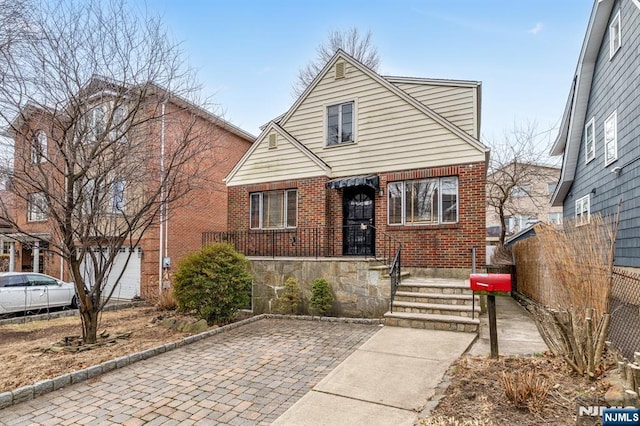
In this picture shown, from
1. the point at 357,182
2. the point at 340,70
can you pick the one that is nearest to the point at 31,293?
the point at 357,182

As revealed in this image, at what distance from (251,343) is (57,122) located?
5306 millimetres

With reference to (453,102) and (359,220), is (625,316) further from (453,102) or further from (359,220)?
(453,102)

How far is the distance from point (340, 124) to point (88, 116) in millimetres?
7072

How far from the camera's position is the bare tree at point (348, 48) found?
21828 mm

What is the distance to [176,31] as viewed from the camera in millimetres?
7348

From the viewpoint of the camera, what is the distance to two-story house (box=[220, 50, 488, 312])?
31.3ft

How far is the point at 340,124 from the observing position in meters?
11.5

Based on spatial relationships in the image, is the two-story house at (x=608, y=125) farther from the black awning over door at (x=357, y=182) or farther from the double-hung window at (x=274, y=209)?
the double-hung window at (x=274, y=209)

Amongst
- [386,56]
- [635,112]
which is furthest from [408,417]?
[386,56]

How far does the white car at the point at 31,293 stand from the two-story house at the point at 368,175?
5.92 meters

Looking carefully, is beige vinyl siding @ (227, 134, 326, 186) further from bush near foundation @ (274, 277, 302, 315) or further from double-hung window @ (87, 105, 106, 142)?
double-hung window @ (87, 105, 106, 142)

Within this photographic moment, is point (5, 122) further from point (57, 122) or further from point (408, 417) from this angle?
point (408, 417)

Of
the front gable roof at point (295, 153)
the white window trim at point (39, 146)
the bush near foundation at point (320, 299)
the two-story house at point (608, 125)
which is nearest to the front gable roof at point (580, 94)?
the two-story house at point (608, 125)

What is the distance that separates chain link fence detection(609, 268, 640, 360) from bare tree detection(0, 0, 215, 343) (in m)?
7.81
